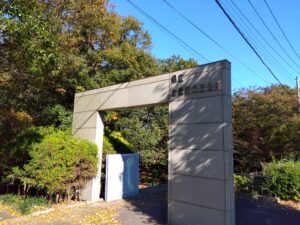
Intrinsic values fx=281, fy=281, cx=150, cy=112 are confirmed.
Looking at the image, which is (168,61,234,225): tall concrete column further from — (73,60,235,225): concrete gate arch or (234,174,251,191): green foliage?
(234,174,251,191): green foliage

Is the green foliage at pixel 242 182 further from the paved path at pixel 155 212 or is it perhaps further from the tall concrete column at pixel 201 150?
the tall concrete column at pixel 201 150

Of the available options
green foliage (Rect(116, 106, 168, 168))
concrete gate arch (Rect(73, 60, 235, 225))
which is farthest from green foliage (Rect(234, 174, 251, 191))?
concrete gate arch (Rect(73, 60, 235, 225))

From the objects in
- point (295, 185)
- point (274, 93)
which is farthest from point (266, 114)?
point (295, 185)

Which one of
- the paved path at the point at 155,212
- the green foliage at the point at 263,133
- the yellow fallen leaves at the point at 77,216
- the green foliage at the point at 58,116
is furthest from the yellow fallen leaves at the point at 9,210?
the green foliage at the point at 263,133

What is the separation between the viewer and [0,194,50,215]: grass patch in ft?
23.8

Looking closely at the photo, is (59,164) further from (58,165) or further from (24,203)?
(24,203)

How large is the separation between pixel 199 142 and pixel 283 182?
4624mm

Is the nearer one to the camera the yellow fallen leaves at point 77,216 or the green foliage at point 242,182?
the yellow fallen leaves at point 77,216

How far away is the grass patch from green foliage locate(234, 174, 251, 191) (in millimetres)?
6523

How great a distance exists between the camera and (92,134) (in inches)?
350

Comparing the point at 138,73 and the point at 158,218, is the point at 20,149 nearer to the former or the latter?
the point at 158,218

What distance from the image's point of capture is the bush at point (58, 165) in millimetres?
7531

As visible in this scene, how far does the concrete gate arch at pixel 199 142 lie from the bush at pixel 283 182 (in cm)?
439

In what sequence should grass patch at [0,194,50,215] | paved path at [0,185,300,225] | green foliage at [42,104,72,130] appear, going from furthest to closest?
green foliage at [42,104,72,130] < grass patch at [0,194,50,215] < paved path at [0,185,300,225]
